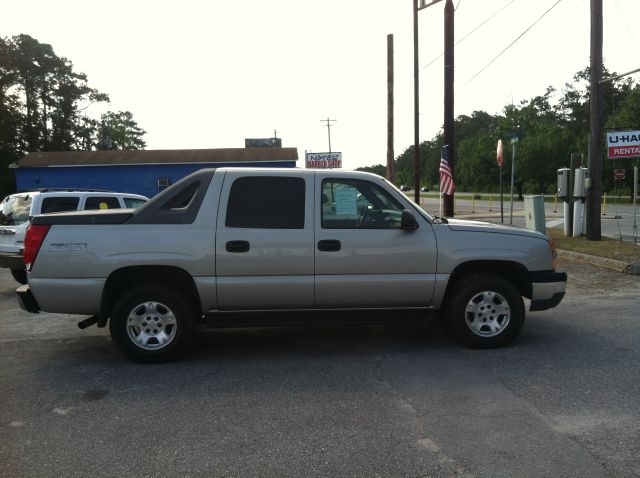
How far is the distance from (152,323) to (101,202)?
21.5 ft

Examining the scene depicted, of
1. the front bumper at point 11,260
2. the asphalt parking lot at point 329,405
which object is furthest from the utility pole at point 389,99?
the asphalt parking lot at point 329,405

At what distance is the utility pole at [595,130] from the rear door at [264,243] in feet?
36.1

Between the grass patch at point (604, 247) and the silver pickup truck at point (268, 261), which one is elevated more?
the silver pickup truck at point (268, 261)

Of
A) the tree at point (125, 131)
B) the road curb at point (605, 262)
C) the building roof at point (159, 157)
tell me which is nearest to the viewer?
the road curb at point (605, 262)

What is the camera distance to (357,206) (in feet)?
18.1

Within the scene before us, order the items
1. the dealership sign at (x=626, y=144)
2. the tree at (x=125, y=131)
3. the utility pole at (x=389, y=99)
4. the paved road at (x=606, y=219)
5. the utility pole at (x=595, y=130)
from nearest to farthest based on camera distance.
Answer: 1. the dealership sign at (x=626, y=144)
2. the utility pole at (x=595, y=130)
3. the paved road at (x=606, y=219)
4. the utility pole at (x=389, y=99)
5. the tree at (x=125, y=131)

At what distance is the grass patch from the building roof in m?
18.7

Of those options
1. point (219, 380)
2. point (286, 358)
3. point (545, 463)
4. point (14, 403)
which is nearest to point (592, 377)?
point (545, 463)

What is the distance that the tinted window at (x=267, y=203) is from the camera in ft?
17.7

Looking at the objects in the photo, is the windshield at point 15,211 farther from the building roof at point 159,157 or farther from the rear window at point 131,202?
the building roof at point 159,157

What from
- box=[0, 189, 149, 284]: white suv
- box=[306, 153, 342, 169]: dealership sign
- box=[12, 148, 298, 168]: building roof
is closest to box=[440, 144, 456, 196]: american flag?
box=[0, 189, 149, 284]: white suv

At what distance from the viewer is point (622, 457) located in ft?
11.2

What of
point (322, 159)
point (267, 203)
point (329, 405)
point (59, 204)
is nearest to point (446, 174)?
point (59, 204)

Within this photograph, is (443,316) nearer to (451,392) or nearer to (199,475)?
(451,392)
